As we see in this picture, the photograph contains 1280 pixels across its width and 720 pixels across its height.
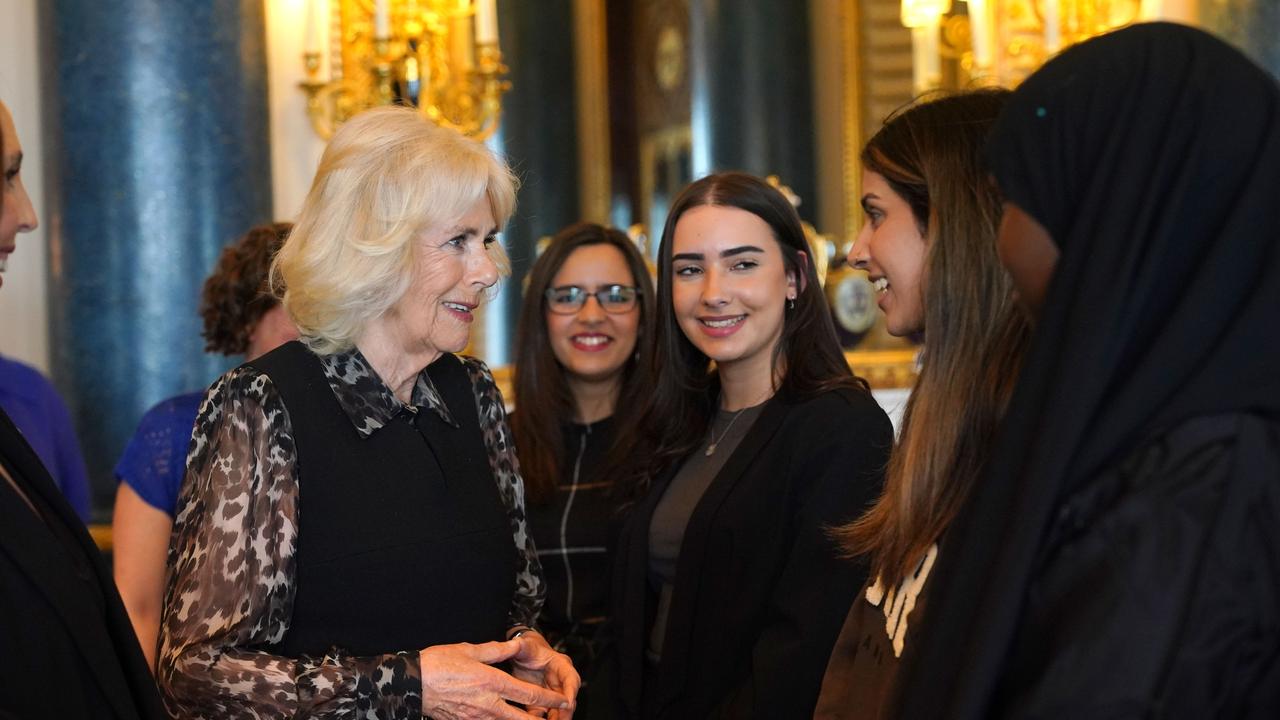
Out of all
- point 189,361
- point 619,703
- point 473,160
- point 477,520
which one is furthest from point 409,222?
point 189,361

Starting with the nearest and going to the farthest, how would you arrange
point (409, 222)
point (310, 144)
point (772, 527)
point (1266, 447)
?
point (1266, 447) < point (409, 222) < point (772, 527) < point (310, 144)

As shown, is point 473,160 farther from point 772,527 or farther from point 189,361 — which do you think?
point 189,361

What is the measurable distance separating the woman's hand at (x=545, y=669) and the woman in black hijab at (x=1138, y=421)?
1236 mm

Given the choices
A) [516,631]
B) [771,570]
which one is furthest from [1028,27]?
[516,631]

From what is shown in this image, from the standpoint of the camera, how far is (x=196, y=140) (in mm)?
4754

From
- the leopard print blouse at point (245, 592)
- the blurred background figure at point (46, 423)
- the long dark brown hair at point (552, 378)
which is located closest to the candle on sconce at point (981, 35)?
the long dark brown hair at point (552, 378)

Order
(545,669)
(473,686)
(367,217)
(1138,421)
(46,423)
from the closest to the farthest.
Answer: (1138,421), (473,686), (367,217), (545,669), (46,423)

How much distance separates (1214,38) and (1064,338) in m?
0.36

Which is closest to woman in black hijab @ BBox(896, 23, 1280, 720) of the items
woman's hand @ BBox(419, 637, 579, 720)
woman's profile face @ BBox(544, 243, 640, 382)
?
woman's hand @ BBox(419, 637, 579, 720)

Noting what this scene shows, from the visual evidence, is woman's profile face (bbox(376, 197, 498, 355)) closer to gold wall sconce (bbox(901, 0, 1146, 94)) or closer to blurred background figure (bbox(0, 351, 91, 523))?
blurred background figure (bbox(0, 351, 91, 523))

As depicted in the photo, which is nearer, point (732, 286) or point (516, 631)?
point (516, 631)

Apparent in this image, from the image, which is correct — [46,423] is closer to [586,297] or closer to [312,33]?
[586,297]

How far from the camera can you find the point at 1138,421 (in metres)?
1.32

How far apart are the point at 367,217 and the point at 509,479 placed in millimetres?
622
